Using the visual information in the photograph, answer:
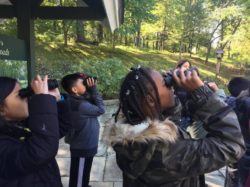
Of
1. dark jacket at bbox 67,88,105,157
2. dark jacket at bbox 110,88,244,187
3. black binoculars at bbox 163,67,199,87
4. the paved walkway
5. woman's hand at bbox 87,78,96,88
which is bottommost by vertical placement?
the paved walkway

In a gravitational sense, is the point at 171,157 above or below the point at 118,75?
above

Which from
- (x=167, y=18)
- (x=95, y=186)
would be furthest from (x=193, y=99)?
(x=167, y=18)

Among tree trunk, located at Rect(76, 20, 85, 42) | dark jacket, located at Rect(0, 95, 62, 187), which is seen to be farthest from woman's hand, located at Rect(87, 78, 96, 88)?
tree trunk, located at Rect(76, 20, 85, 42)

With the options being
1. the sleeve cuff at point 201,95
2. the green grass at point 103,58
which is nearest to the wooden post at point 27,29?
the sleeve cuff at point 201,95

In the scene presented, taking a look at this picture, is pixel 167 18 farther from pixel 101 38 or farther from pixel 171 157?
pixel 171 157

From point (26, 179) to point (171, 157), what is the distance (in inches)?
29.0

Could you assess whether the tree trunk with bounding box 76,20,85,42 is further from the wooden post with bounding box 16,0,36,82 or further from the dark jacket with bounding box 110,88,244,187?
the dark jacket with bounding box 110,88,244,187

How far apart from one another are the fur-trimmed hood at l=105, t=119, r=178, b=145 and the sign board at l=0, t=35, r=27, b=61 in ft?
7.97

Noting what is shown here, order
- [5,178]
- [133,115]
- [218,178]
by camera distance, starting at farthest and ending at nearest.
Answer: [218,178] → [5,178] → [133,115]

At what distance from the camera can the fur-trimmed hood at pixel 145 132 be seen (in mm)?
1634

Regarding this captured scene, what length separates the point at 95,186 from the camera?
16.7ft

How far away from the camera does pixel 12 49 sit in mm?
4117

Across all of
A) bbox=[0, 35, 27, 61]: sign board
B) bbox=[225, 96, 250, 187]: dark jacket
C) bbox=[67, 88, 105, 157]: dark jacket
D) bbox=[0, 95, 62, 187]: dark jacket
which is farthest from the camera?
bbox=[67, 88, 105, 157]: dark jacket

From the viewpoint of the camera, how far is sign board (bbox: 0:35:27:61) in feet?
12.6
